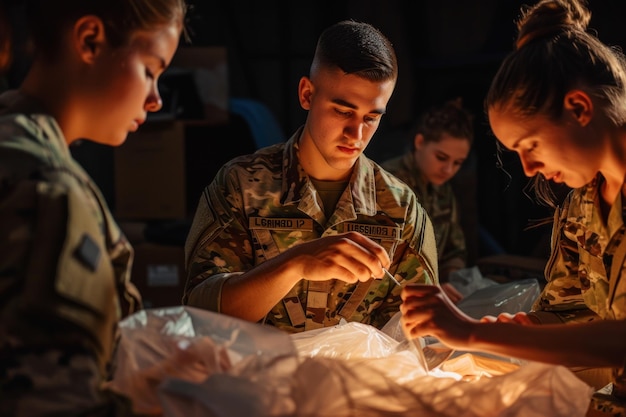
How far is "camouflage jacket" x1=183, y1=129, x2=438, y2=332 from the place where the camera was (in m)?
1.93

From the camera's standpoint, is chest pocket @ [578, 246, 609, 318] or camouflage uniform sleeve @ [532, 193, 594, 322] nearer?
chest pocket @ [578, 246, 609, 318]

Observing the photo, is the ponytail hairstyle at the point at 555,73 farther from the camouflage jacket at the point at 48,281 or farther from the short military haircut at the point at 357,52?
the camouflage jacket at the point at 48,281

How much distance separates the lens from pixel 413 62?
5.18 metres

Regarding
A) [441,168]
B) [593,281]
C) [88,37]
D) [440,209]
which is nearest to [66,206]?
[88,37]

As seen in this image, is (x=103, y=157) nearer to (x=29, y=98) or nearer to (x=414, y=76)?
(x=414, y=76)

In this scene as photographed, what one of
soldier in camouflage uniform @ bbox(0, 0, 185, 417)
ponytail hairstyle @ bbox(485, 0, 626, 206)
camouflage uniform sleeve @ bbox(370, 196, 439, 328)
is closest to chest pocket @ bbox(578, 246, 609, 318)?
ponytail hairstyle @ bbox(485, 0, 626, 206)

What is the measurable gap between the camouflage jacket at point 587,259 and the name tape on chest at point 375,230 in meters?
0.40

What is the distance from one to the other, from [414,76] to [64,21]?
420 centimetres

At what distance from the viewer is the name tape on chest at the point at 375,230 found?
6.51ft

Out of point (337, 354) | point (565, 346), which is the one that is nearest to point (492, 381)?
point (565, 346)

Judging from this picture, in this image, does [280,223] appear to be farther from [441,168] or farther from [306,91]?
[441,168]

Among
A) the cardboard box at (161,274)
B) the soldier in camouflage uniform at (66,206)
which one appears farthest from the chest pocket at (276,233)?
the cardboard box at (161,274)

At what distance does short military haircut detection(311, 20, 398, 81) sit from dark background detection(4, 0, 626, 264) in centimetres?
255

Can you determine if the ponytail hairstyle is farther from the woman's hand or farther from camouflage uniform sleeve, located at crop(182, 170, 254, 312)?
camouflage uniform sleeve, located at crop(182, 170, 254, 312)
